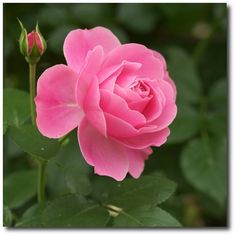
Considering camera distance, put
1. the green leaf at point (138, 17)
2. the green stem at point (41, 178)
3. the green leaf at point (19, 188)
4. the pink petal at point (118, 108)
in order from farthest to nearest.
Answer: the green leaf at point (138, 17) → the green leaf at point (19, 188) → the green stem at point (41, 178) → the pink petal at point (118, 108)

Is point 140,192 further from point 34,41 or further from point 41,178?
point 34,41

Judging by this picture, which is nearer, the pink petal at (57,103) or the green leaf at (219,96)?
the pink petal at (57,103)

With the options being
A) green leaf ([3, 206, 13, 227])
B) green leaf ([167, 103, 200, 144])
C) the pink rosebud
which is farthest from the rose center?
green leaf ([167, 103, 200, 144])

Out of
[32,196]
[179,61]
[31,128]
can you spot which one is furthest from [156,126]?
[179,61]

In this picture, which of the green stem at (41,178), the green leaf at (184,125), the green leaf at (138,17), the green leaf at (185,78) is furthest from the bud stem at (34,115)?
the green leaf at (138,17)

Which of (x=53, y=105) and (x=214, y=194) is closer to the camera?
(x=53, y=105)

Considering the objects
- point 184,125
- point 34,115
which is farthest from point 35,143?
point 184,125

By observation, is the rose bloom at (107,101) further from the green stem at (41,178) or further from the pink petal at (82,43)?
the green stem at (41,178)

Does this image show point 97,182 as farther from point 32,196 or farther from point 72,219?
point 72,219
